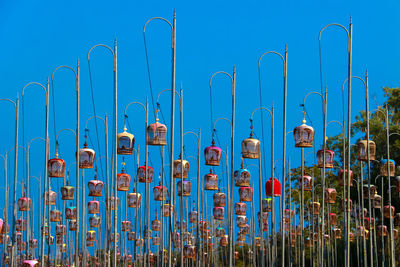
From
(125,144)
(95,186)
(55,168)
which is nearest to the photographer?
(125,144)

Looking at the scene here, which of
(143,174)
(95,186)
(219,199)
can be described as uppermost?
(143,174)

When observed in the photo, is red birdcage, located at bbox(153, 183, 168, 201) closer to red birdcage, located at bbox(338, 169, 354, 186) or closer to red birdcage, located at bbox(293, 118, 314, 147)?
red birdcage, located at bbox(338, 169, 354, 186)

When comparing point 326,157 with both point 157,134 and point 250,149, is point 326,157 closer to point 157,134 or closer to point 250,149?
point 250,149

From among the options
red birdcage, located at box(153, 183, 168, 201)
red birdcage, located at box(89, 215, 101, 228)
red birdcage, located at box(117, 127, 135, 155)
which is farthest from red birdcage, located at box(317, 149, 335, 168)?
red birdcage, located at box(89, 215, 101, 228)

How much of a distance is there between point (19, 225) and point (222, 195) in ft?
37.3

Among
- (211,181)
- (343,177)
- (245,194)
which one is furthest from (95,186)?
(343,177)

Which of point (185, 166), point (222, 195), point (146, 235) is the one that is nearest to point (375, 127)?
point (222, 195)

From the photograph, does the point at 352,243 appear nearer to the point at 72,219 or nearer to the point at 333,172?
the point at 333,172

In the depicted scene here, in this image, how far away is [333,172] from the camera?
5381 centimetres

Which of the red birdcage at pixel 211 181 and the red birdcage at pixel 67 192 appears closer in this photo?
the red birdcage at pixel 211 181

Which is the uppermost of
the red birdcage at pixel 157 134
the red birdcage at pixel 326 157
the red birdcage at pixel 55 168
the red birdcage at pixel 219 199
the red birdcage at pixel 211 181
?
the red birdcage at pixel 157 134

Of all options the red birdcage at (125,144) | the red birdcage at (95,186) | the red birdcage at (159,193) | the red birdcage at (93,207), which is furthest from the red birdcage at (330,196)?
the red birdcage at (93,207)

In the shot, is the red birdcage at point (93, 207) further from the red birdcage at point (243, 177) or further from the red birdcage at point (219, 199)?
the red birdcage at point (243, 177)

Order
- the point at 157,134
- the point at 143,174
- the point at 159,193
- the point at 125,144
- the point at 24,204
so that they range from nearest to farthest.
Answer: the point at 157,134
the point at 125,144
the point at 143,174
the point at 159,193
the point at 24,204
